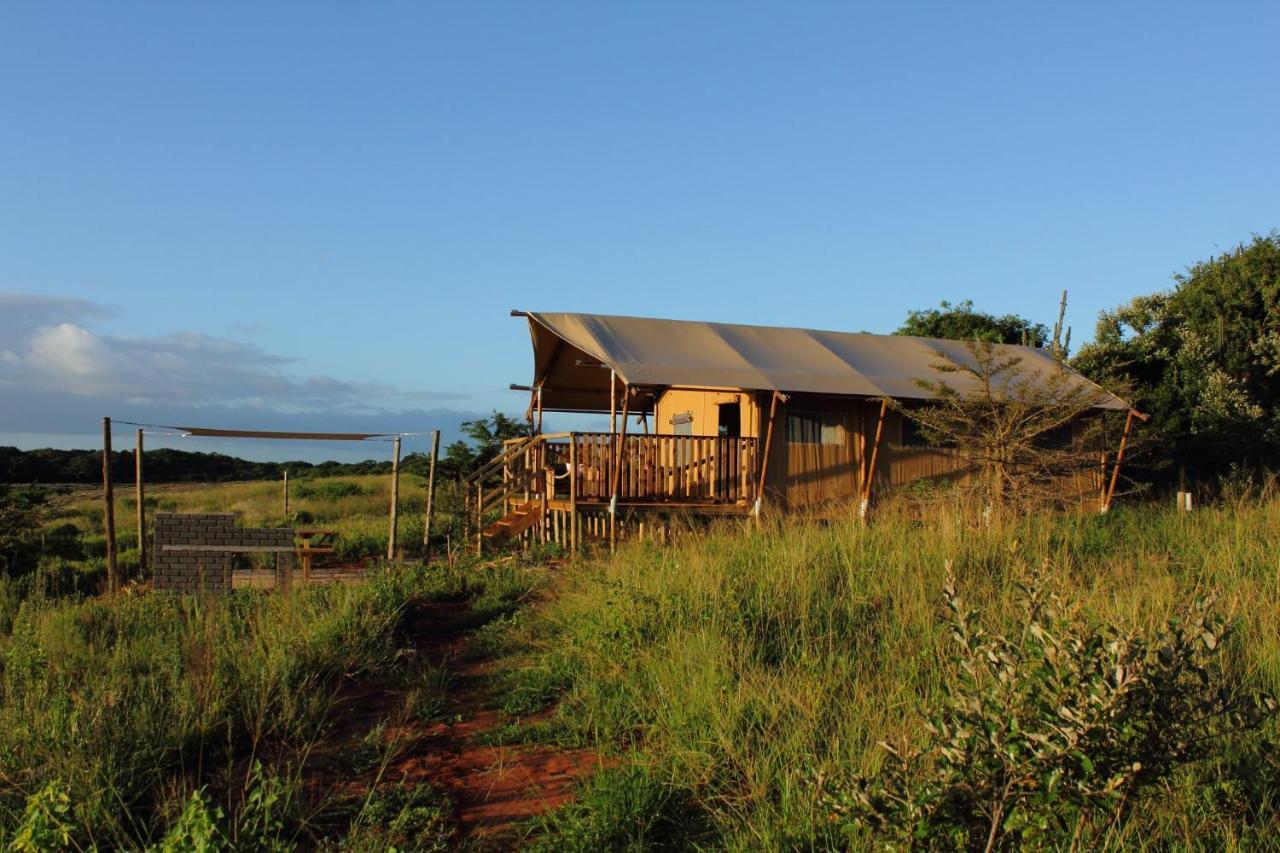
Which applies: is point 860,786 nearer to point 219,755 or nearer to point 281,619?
point 219,755

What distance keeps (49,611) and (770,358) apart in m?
12.5

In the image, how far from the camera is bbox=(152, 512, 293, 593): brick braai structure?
11.6 m

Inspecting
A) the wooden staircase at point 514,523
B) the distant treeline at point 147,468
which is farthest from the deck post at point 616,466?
the distant treeline at point 147,468

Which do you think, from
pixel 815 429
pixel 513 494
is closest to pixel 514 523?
pixel 513 494

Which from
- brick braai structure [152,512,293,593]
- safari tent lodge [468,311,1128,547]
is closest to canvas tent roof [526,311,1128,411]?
safari tent lodge [468,311,1128,547]

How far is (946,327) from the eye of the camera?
3256cm

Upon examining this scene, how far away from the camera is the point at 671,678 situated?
6.55 meters

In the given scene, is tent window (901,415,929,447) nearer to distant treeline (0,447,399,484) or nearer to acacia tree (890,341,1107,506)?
acacia tree (890,341,1107,506)

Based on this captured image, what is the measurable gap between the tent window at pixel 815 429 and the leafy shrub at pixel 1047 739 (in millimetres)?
15079

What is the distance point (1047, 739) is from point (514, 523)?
50.2 ft

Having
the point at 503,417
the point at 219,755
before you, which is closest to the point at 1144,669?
the point at 219,755

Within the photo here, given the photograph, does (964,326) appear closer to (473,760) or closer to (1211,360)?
(1211,360)

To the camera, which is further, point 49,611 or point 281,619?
point 49,611

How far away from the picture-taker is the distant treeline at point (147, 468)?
4450 cm
